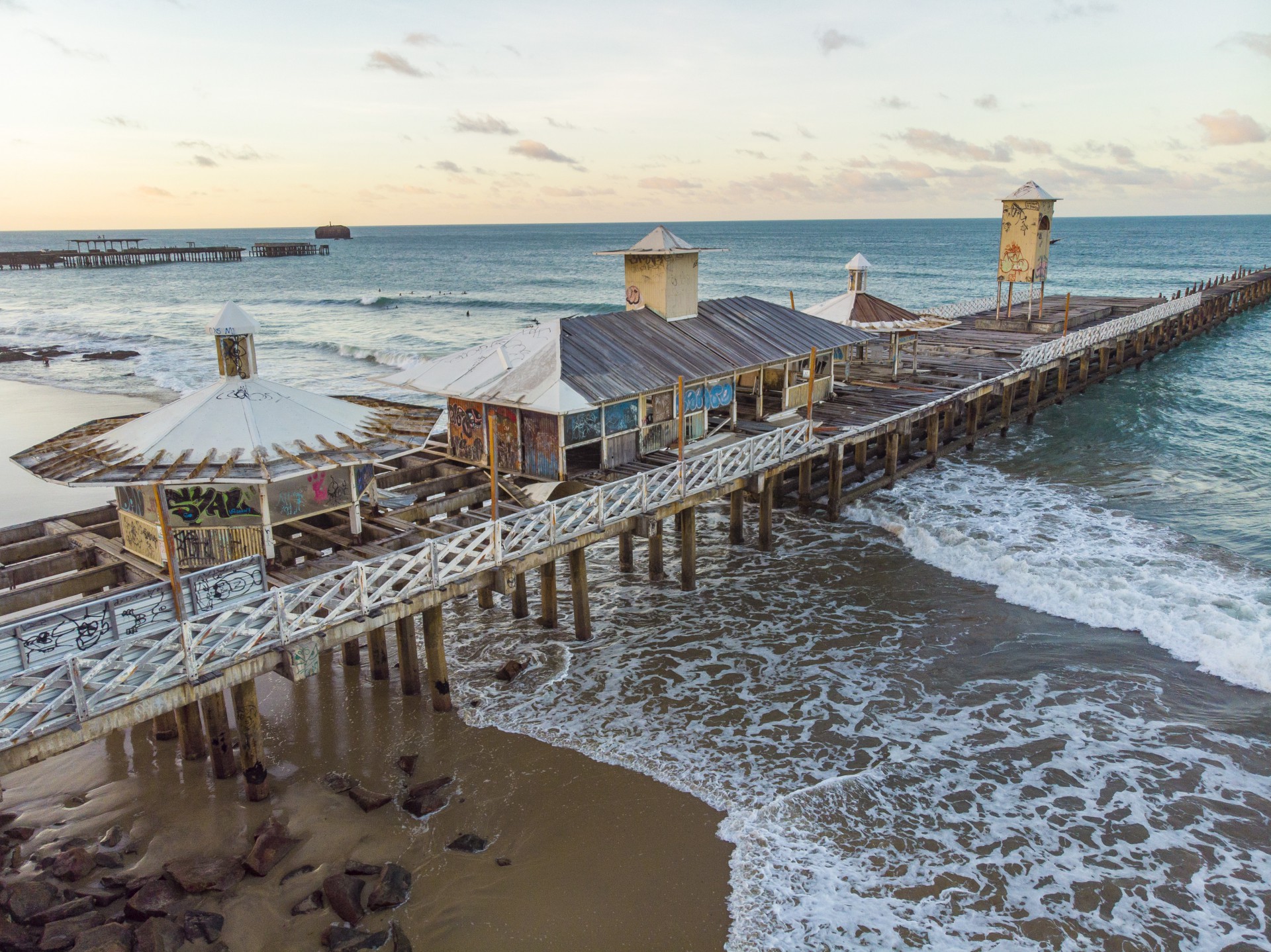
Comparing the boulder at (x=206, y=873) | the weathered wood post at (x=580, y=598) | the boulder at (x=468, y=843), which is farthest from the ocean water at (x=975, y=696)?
the boulder at (x=206, y=873)

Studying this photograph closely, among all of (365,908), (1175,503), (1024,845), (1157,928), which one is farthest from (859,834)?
(1175,503)

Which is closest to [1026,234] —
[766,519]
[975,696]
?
[766,519]

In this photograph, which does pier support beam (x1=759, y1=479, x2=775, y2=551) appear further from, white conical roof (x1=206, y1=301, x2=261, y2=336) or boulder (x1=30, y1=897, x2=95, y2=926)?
boulder (x1=30, y1=897, x2=95, y2=926)

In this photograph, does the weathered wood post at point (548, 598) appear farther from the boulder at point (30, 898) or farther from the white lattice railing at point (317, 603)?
the boulder at point (30, 898)

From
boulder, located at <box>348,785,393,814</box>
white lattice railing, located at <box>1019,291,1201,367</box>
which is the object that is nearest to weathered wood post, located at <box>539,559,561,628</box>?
boulder, located at <box>348,785,393,814</box>

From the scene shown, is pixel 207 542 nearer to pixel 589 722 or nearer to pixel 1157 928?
pixel 589 722

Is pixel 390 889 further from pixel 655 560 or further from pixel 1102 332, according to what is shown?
pixel 1102 332
